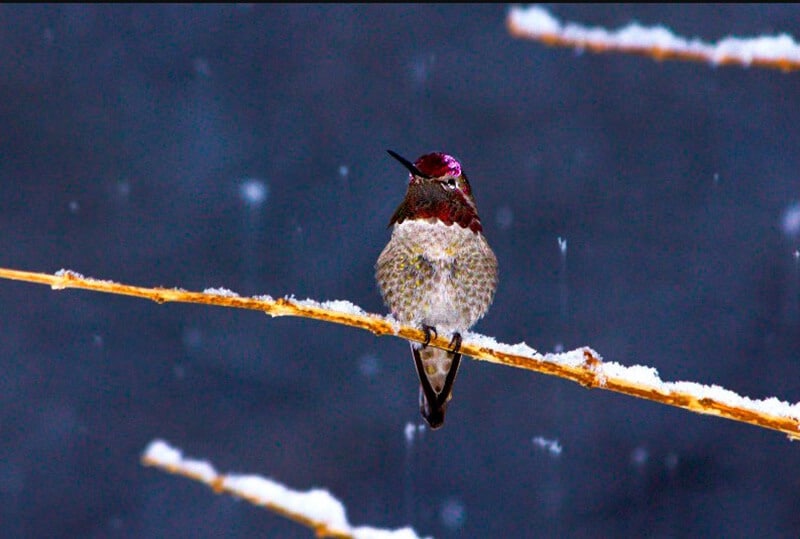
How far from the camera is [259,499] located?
3.58 feet

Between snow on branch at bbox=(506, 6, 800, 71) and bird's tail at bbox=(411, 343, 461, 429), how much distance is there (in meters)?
2.35

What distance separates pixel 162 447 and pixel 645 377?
91cm

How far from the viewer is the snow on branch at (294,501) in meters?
1.08

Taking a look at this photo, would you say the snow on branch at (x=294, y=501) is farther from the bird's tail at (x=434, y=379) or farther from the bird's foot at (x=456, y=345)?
the bird's tail at (x=434, y=379)

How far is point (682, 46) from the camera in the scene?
3.22 feet

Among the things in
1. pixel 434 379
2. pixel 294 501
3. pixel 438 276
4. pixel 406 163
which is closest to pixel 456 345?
pixel 406 163

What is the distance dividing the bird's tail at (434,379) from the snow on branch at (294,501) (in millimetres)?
2086

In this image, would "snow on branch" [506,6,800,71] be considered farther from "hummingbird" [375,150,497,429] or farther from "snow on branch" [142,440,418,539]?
"hummingbird" [375,150,497,429]

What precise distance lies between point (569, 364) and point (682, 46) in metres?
0.98

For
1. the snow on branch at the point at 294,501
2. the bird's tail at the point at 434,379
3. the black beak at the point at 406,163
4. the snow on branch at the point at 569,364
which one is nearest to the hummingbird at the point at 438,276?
the bird's tail at the point at 434,379

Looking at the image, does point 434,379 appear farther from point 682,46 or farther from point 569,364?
point 682,46

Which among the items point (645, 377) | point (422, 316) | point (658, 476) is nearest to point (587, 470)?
point (658, 476)

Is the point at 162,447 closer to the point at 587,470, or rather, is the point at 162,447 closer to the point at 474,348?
the point at 474,348

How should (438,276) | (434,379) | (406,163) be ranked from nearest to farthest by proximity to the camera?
1. (406,163)
2. (438,276)
3. (434,379)
